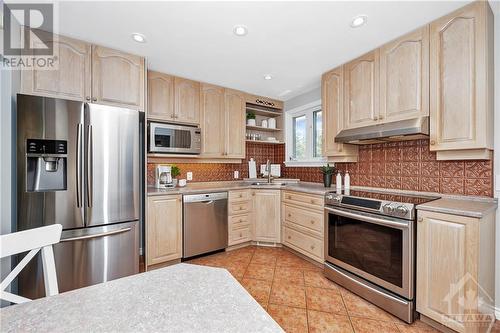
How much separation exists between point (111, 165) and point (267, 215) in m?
2.04

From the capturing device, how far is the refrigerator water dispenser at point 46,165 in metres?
1.69

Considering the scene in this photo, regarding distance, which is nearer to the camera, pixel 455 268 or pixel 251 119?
pixel 455 268

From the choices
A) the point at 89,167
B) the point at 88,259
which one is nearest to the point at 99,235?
the point at 88,259

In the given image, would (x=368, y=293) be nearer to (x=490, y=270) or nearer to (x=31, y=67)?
(x=490, y=270)

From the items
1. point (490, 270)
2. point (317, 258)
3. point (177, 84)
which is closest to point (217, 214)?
point (317, 258)

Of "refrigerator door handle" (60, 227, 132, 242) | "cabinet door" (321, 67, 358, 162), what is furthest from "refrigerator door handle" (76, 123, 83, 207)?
"cabinet door" (321, 67, 358, 162)

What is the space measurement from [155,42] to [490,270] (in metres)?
3.37

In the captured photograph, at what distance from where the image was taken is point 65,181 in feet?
5.90

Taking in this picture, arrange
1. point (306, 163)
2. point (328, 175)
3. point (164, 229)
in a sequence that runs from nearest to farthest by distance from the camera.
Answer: point (164, 229)
point (328, 175)
point (306, 163)

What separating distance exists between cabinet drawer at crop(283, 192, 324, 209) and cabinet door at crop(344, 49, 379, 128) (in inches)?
35.9

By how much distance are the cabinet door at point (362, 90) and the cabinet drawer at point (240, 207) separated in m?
1.69

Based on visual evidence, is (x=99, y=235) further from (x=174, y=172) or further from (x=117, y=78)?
(x=117, y=78)

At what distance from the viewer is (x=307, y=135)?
11.7 ft

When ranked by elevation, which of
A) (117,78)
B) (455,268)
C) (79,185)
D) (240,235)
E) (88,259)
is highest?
(117,78)
